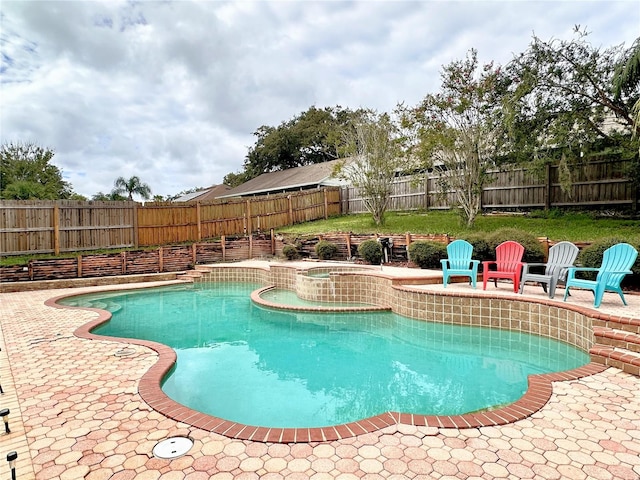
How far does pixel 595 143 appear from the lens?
35.8 feet

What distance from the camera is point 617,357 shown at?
4148mm

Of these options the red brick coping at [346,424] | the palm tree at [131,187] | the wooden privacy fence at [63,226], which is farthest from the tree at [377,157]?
the palm tree at [131,187]

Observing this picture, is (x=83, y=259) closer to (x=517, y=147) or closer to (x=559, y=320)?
(x=559, y=320)

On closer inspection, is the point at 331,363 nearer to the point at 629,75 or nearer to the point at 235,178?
the point at 629,75

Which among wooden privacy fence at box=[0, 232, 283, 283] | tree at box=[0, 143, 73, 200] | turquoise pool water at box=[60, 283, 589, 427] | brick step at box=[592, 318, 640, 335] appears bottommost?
turquoise pool water at box=[60, 283, 589, 427]

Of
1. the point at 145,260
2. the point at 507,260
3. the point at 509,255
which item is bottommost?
the point at 145,260

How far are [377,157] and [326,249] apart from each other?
4.71 m

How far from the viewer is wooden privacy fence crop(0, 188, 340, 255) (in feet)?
39.6

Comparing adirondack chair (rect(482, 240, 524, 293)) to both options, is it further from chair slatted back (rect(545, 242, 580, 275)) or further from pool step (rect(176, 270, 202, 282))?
pool step (rect(176, 270, 202, 282))

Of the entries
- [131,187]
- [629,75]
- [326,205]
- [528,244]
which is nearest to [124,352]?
[528,244]

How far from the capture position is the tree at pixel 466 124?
11500 mm

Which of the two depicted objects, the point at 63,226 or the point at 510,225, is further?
the point at 63,226

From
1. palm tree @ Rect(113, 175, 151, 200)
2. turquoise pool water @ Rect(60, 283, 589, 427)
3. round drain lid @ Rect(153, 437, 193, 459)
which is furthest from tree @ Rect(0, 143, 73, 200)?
round drain lid @ Rect(153, 437, 193, 459)

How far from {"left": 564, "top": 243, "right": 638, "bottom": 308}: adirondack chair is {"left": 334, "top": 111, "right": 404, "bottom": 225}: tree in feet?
31.0
